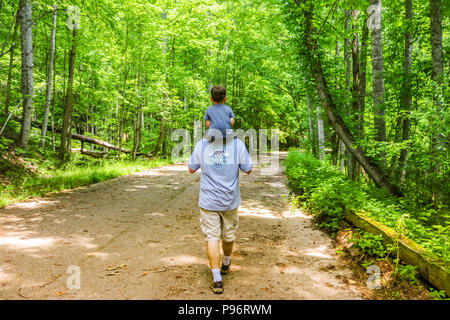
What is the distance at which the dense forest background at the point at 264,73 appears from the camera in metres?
6.22

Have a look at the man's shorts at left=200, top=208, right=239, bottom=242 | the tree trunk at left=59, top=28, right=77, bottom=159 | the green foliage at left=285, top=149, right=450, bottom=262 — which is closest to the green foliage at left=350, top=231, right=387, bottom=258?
the green foliage at left=285, top=149, right=450, bottom=262

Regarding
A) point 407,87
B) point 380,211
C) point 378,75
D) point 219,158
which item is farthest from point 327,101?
point 219,158

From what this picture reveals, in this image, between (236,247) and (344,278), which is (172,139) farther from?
(344,278)

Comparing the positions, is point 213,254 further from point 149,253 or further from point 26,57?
point 26,57

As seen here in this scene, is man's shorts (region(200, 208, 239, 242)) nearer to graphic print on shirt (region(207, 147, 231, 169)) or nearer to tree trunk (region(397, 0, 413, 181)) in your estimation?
graphic print on shirt (region(207, 147, 231, 169))

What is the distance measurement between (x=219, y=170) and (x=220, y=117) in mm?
672

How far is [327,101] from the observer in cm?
766

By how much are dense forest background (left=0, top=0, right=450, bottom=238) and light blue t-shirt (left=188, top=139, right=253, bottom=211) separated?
10.6 feet

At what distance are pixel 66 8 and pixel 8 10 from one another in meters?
5.95

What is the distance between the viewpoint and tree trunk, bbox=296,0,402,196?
697 centimetres

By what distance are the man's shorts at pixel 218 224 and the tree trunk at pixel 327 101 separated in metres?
4.51

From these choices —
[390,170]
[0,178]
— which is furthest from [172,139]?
[390,170]
